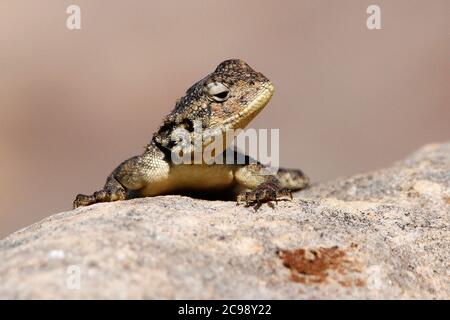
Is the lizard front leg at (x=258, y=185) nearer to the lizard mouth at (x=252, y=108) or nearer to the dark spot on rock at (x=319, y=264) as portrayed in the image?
the lizard mouth at (x=252, y=108)

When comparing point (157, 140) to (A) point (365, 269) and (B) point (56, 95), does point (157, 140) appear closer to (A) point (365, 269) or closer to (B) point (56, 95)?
(A) point (365, 269)

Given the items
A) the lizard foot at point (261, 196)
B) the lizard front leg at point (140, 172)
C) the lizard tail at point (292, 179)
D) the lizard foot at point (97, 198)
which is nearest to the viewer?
the lizard foot at point (261, 196)

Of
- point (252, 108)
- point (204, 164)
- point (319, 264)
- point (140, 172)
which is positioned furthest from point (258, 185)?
point (319, 264)

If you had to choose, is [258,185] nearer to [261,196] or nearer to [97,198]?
[261,196]

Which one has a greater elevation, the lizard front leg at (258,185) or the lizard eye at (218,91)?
the lizard eye at (218,91)

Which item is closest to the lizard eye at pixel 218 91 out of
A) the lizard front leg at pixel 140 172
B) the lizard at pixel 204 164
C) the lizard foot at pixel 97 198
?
the lizard at pixel 204 164
